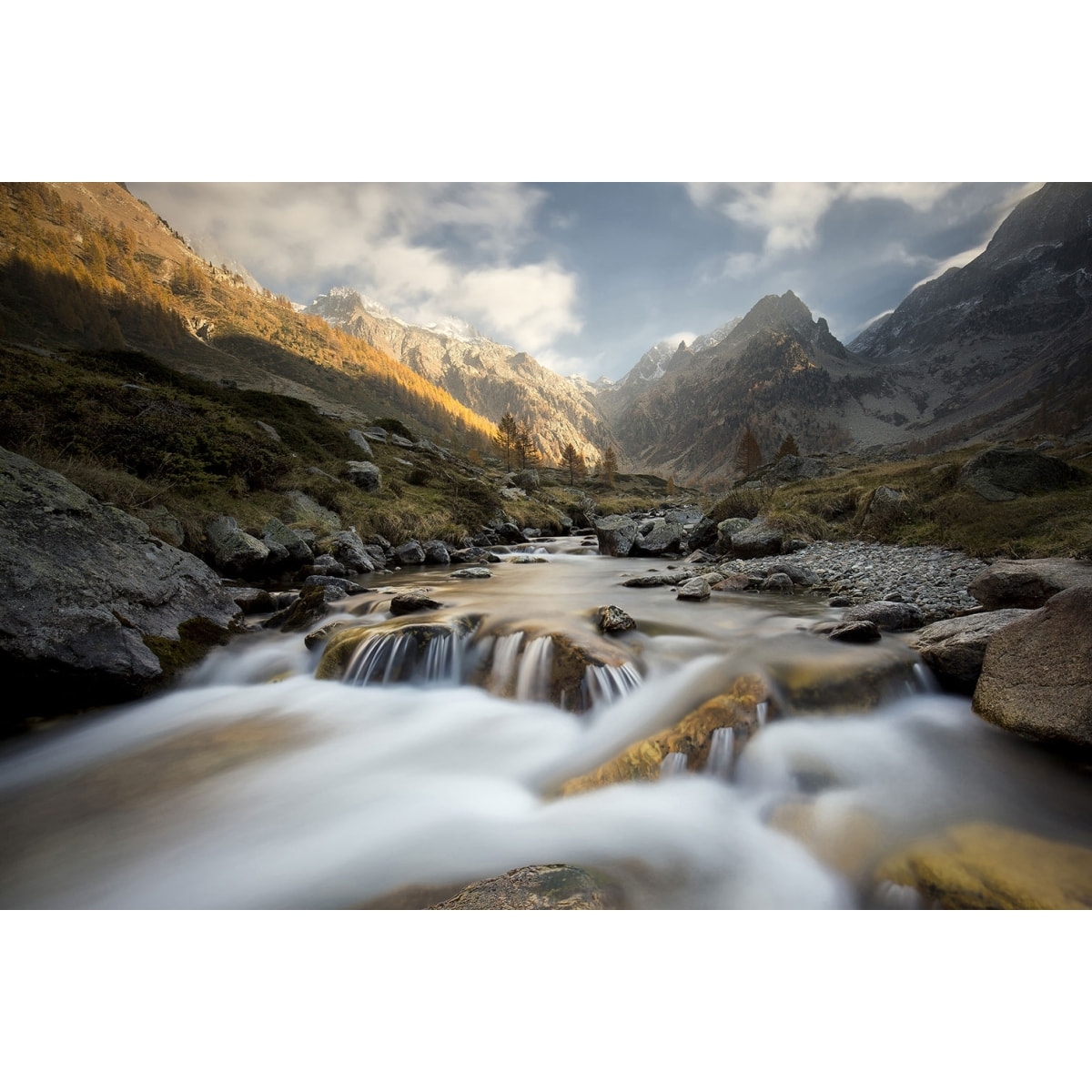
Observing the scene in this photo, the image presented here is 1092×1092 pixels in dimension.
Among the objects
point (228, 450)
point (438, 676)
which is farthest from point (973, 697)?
point (228, 450)

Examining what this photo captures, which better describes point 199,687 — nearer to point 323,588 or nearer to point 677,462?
point 323,588

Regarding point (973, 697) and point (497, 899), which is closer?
point (497, 899)

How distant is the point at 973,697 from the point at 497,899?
4533 millimetres

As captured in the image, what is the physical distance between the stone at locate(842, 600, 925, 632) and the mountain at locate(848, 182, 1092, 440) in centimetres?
11696

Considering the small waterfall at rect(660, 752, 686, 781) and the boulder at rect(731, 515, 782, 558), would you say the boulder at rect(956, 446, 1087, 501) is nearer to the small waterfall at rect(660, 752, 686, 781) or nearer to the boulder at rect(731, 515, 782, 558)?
the boulder at rect(731, 515, 782, 558)

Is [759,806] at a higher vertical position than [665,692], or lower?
lower

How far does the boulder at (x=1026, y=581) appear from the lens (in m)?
5.04

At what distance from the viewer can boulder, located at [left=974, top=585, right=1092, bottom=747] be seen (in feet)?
11.3

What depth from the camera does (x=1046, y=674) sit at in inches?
143

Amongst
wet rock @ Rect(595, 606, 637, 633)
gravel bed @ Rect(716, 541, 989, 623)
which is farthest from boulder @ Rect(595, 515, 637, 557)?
wet rock @ Rect(595, 606, 637, 633)

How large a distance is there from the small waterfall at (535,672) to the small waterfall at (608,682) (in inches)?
20.9

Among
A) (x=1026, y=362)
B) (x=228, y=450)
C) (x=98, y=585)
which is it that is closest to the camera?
(x=98, y=585)

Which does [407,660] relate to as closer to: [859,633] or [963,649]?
[859,633]

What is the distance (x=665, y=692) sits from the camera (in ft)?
15.2
